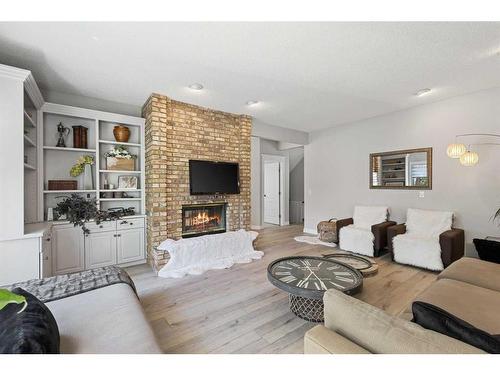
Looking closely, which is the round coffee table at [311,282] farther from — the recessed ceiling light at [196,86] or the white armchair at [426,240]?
the recessed ceiling light at [196,86]

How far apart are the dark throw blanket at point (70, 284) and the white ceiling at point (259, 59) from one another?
2.22 meters

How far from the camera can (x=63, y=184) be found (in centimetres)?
332

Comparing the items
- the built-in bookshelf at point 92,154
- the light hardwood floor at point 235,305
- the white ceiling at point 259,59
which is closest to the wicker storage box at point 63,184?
the built-in bookshelf at point 92,154

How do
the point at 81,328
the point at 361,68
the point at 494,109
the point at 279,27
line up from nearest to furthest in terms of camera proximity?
the point at 81,328, the point at 279,27, the point at 361,68, the point at 494,109

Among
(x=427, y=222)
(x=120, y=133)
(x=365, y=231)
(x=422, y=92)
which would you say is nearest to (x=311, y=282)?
(x=365, y=231)

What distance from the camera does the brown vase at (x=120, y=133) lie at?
12.1 ft

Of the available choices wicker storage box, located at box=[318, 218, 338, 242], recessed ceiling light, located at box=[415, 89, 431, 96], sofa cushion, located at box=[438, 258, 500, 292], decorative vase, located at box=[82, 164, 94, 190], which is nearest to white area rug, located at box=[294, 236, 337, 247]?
wicker storage box, located at box=[318, 218, 338, 242]

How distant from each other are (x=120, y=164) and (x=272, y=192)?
465 centimetres

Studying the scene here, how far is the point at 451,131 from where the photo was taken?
3764mm

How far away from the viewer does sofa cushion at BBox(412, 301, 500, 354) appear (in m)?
0.83

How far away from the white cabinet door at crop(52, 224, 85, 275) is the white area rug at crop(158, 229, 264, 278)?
1.08 metres
